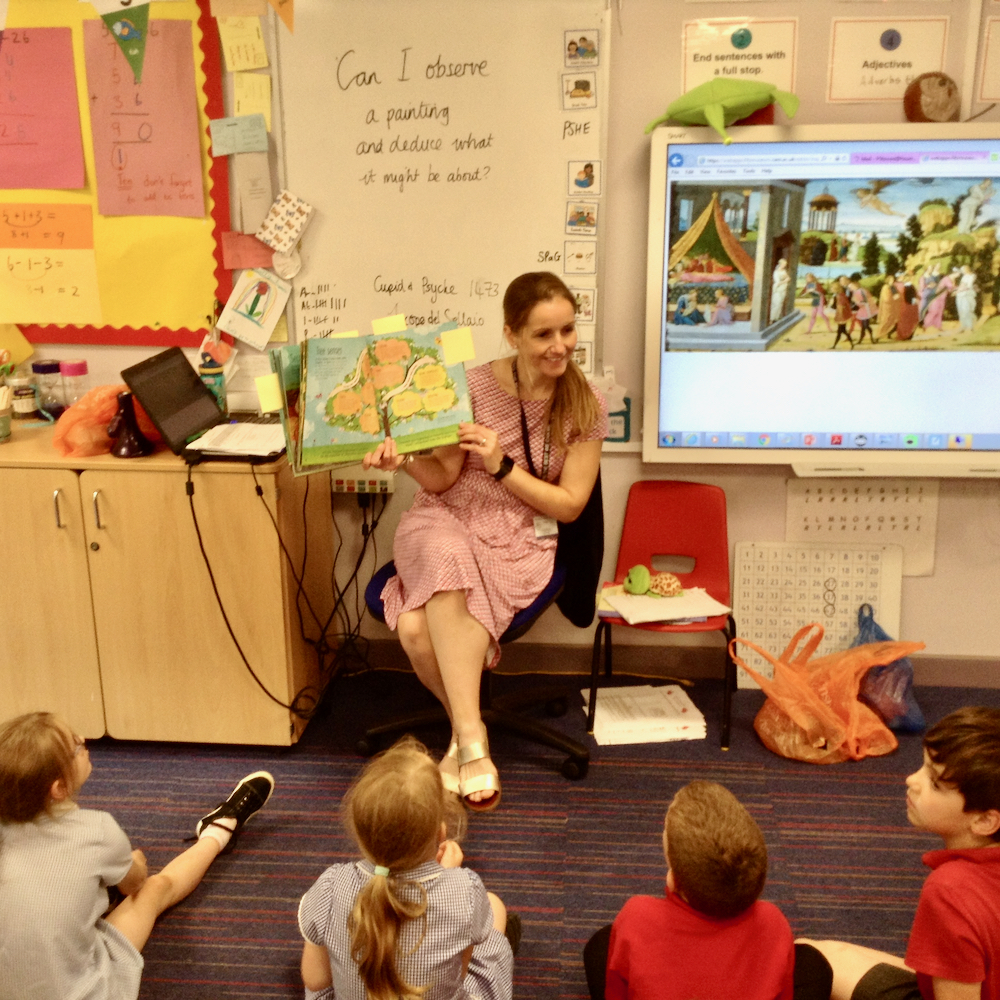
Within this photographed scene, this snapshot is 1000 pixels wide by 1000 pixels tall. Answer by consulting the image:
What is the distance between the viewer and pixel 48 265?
115 inches

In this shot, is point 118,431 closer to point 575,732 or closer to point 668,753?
point 575,732

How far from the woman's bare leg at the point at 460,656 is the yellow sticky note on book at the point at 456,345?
56 cm

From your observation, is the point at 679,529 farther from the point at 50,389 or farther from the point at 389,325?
the point at 50,389

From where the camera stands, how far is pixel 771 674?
302 centimetres

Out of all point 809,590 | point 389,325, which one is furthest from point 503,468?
point 809,590

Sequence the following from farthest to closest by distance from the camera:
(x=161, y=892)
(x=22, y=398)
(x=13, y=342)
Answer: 1. (x=13, y=342)
2. (x=22, y=398)
3. (x=161, y=892)

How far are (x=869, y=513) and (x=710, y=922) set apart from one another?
1830mm

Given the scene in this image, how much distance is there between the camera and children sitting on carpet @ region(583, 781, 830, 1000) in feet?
4.42

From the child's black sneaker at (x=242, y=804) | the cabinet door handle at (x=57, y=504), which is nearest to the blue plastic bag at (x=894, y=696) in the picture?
the child's black sneaker at (x=242, y=804)

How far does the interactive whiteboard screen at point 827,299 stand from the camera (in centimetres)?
260

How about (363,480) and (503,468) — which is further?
(363,480)

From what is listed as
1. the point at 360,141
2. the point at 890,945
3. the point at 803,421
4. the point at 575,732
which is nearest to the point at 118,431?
the point at 360,141

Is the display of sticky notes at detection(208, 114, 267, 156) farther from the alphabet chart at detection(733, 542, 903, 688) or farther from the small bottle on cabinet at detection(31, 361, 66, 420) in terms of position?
the alphabet chart at detection(733, 542, 903, 688)

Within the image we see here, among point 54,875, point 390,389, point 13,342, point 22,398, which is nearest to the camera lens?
point 54,875
